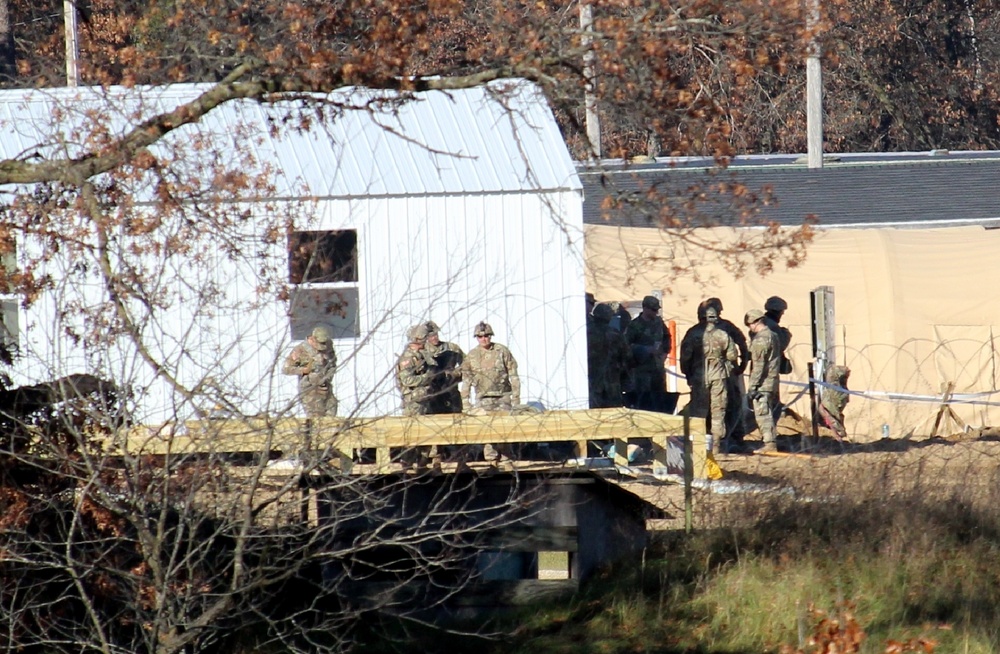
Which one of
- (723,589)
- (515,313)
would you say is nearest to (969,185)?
(515,313)

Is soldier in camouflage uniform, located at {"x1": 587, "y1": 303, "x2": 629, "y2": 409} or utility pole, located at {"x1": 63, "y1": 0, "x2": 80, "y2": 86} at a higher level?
utility pole, located at {"x1": 63, "y1": 0, "x2": 80, "y2": 86}

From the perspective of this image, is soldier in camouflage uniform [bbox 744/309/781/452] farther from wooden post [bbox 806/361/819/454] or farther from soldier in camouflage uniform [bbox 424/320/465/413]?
soldier in camouflage uniform [bbox 424/320/465/413]

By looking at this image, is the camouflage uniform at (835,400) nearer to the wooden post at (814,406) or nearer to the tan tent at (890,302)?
the tan tent at (890,302)

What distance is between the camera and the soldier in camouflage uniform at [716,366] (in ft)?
50.2

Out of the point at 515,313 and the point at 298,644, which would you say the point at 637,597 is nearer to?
the point at 298,644

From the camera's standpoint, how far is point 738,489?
10.8 metres

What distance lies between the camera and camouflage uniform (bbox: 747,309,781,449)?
611 inches

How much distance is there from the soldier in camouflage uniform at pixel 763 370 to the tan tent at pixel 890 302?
2.10m

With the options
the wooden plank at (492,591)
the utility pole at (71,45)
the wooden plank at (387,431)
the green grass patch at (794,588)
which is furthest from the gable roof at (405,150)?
the wooden plank at (492,591)

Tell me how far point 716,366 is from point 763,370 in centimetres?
61

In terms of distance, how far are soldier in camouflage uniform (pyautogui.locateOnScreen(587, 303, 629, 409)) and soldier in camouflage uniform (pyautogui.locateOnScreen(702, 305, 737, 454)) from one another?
896 millimetres

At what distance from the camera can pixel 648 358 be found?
15836 mm

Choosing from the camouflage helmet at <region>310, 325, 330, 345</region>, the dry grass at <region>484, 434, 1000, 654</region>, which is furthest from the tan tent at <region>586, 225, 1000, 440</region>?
the dry grass at <region>484, 434, 1000, 654</region>

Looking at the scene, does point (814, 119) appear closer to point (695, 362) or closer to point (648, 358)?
point (648, 358)
